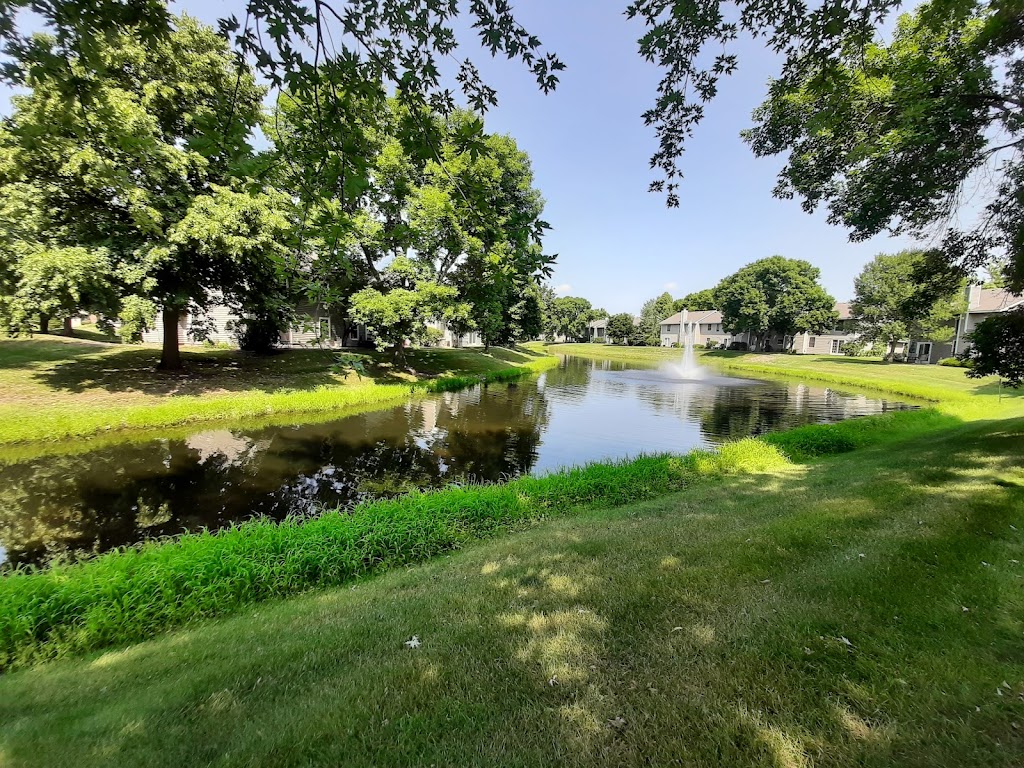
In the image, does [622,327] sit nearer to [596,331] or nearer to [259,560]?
[596,331]

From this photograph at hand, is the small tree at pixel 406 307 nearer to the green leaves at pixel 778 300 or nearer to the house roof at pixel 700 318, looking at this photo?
the green leaves at pixel 778 300

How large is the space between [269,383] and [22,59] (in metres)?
17.6

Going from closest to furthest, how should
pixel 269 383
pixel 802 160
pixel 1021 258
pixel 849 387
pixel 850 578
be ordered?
pixel 850 578 → pixel 1021 258 → pixel 802 160 → pixel 269 383 → pixel 849 387

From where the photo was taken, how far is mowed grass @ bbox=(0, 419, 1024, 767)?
7.40 feet

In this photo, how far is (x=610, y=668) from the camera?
2863mm


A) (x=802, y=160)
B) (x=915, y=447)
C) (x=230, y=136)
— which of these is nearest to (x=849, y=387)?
(x=915, y=447)

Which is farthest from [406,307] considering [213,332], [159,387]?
[213,332]

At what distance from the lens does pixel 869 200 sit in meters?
8.74

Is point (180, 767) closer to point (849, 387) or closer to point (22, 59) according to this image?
point (22, 59)

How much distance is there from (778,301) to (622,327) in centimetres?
2978

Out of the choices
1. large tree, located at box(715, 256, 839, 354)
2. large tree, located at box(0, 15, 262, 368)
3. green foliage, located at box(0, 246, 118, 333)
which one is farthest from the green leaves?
green foliage, located at box(0, 246, 118, 333)

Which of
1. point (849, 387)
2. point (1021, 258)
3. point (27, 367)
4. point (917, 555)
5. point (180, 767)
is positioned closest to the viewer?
point (180, 767)

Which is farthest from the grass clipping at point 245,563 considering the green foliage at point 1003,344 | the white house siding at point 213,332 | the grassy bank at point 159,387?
the white house siding at point 213,332

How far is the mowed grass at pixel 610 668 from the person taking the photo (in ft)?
7.40
